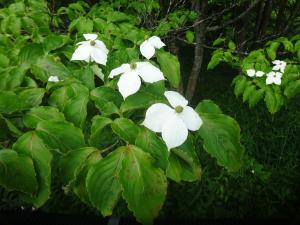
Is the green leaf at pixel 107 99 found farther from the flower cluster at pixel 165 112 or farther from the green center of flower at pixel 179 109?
the green center of flower at pixel 179 109

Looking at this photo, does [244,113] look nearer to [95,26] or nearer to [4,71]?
[95,26]

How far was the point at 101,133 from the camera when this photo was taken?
2.77ft

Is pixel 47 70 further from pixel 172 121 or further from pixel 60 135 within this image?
pixel 172 121

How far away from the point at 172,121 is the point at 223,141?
115 mm

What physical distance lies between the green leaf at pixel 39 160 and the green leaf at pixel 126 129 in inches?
6.0

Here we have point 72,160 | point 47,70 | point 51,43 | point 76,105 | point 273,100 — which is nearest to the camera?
point 72,160

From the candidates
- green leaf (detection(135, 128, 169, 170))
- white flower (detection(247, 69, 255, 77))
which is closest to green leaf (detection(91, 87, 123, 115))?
green leaf (detection(135, 128, 169, 170))

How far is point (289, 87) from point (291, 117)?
199 cm

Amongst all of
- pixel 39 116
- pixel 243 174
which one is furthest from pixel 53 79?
pixel 243 174

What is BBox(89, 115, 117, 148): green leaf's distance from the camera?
0.82 m

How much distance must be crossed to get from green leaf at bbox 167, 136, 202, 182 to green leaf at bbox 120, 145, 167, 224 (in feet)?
0.32

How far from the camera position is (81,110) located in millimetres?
891

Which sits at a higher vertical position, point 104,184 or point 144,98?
point 144,98

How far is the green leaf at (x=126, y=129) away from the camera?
774 millimetres
